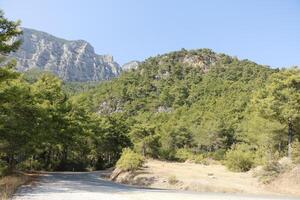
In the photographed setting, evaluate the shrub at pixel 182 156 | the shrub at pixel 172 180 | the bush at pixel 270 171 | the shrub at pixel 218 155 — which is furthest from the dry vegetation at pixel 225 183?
the shrub at pixel 218 155

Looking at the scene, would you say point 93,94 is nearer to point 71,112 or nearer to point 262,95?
point 71,112

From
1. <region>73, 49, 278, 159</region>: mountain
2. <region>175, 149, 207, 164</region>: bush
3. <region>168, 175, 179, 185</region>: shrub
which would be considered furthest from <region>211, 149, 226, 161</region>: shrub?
<region>168, 175, 179, 185</region>: shrub

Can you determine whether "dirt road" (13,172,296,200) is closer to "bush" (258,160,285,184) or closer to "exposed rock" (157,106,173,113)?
"bush" (258,160,285,184)

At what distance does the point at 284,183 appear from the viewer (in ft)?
87.1

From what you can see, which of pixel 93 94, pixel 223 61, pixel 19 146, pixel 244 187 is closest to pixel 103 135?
pixel 19 146

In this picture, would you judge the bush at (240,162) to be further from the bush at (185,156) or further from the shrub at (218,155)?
the shrub at (218,155)

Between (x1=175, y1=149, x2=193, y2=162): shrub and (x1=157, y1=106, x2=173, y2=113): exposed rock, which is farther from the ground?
(x1=157, y1=106, x2=173, y2=113): exposed rock

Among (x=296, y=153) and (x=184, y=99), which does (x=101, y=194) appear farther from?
(x=184, y=99)

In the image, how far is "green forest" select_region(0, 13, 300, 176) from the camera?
1121 inches

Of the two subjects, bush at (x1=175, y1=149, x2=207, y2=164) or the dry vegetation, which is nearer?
the dry vegetation

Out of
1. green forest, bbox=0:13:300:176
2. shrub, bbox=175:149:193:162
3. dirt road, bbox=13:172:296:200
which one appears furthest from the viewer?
shrub, bbox=175:149:193:162

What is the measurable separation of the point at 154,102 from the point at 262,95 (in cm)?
8342

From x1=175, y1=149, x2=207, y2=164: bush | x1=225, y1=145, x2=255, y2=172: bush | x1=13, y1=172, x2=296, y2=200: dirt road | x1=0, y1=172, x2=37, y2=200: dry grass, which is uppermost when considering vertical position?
x1=175, y1=149, x2=207, y2=164: bush

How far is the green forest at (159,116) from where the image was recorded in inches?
1121
